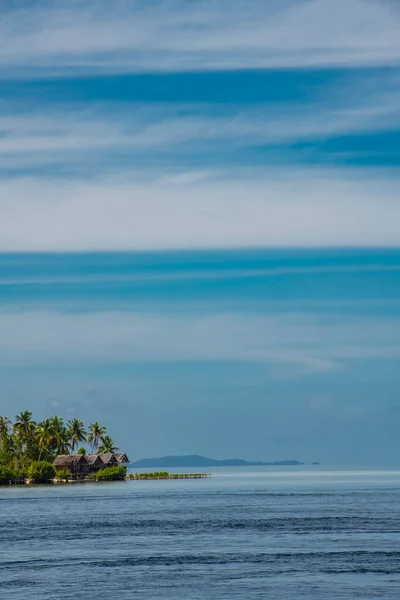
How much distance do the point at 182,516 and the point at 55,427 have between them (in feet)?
340

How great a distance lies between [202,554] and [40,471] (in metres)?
124

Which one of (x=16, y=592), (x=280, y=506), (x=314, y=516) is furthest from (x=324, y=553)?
(x=280, y=506)

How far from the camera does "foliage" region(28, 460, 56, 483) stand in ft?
573

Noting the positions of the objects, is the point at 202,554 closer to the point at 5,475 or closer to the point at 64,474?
the point at 5,475

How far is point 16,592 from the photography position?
4278cm

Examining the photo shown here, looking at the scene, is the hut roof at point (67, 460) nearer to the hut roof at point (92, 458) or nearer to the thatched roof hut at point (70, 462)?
the thatched roof hut at point (70, 462)

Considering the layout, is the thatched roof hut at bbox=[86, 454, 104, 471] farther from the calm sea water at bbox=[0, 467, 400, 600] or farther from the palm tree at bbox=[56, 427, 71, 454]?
the calm sea water at bbox=[0, 467, 400, 600]

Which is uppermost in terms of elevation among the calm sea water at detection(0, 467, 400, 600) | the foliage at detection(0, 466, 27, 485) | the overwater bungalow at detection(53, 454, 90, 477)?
the overwater bungalow at detection(53, 454, 90, 477)

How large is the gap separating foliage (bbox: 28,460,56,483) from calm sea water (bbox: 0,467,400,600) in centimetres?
7989

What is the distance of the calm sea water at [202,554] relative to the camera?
43.6 meters

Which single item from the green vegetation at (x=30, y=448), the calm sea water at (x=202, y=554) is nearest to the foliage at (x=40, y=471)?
the green vegetation at (x=30, y=448)

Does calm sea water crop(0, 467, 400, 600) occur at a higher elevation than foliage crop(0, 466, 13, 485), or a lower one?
lower

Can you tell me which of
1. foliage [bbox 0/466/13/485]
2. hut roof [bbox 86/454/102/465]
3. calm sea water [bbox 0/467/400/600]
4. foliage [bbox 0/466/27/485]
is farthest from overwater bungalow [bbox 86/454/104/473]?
calm sea water [bbox 0/467/400/600]

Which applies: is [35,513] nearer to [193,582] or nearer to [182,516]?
[182,516]
